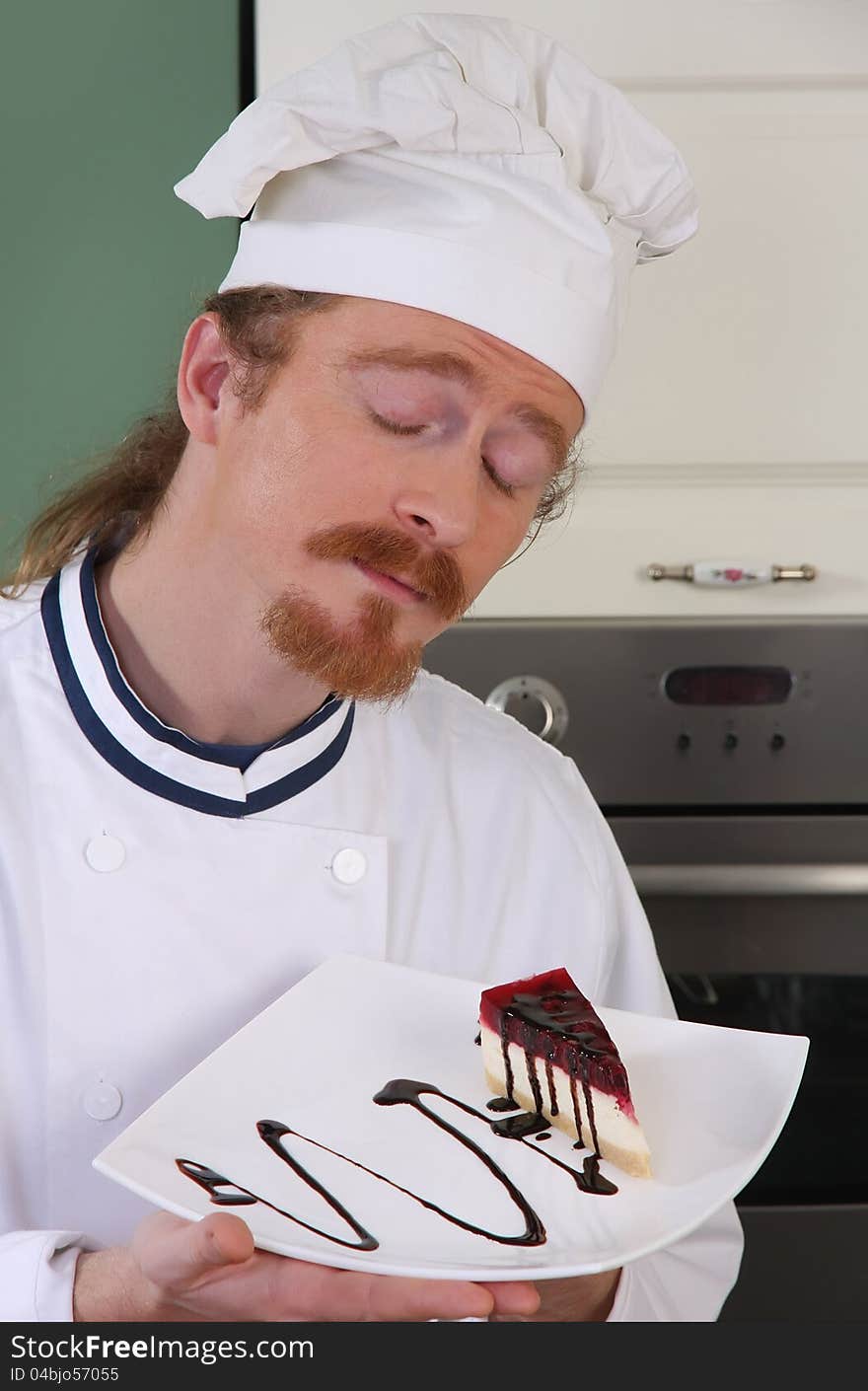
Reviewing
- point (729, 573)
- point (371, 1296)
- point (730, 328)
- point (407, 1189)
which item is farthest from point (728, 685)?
point (371, 1296)

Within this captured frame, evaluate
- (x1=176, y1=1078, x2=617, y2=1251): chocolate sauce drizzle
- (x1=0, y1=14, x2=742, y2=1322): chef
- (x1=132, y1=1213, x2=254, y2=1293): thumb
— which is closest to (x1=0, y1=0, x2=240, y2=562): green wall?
(x1=0, y1=14, x2=742, y2=1322): chef

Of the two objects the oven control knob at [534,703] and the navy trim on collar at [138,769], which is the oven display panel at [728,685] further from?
the navy trim on collar at [138,769]

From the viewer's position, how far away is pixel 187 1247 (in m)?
0.69

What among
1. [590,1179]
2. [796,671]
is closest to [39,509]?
[796,671]

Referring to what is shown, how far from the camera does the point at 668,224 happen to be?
1.15 metres

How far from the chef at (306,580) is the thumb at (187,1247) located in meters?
0.22

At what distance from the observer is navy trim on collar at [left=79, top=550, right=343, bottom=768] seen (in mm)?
1051

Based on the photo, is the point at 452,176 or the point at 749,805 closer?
the point at 452,176

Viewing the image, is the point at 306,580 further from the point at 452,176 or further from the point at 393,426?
the point at 452,176

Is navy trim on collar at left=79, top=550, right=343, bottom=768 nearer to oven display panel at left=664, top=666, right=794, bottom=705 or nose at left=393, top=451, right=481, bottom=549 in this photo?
nose at left=393, top=451, right=481, bottom=549

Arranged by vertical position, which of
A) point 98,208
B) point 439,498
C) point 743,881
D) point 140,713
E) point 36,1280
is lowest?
point 743,881

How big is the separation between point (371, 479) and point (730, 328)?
651mm

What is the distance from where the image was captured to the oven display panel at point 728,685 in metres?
1.54

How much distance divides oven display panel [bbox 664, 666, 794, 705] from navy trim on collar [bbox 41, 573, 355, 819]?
0.55 m
